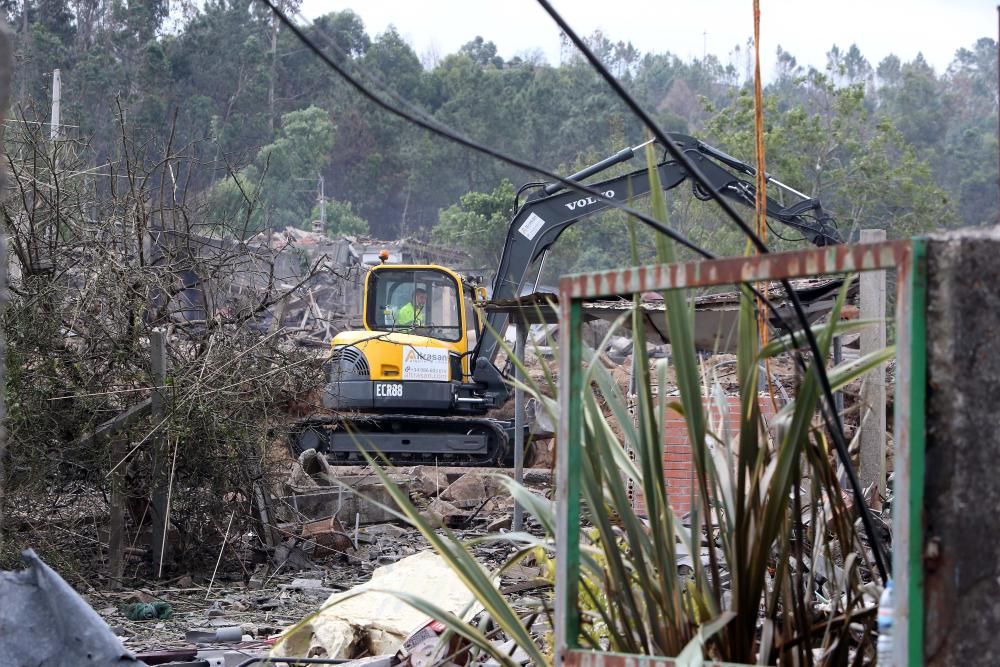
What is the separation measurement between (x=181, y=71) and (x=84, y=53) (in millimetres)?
5345

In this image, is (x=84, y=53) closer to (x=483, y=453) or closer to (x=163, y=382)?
(x=483, y=453)

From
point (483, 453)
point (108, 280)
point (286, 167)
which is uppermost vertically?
point (286, 167)

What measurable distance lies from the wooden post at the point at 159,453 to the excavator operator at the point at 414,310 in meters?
7.67

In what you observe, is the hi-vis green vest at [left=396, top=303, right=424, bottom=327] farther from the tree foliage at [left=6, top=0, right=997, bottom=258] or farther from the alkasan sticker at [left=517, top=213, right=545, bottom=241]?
the tree foliage at [left=6, top=0, right=997, bottom=258]

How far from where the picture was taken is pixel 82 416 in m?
8.35

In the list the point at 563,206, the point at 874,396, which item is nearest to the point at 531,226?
the point at 563,206

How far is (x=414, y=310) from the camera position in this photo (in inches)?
644

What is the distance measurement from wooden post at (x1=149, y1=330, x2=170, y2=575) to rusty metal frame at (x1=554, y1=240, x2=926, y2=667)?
6169 mm

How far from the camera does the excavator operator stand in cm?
1628

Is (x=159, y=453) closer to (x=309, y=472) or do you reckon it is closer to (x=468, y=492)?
(x=309, y=472)

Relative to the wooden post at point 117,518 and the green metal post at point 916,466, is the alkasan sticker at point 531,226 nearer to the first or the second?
the wooden post at point 117,518

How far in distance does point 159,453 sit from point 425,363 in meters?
7.70

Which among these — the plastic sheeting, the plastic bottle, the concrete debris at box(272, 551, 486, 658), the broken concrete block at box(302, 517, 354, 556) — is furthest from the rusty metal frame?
the broken concrete block at box(302, 517, 354, 556)

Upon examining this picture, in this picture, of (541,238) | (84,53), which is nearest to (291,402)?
(541,238)
